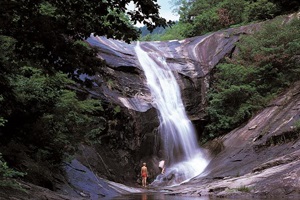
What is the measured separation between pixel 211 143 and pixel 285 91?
487 centimetres

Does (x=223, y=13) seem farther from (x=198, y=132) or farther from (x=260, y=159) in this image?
(x=260, y=159)

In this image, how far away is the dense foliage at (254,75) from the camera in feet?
67.7

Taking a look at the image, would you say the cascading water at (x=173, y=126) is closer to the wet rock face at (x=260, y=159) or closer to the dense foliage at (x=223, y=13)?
the wet rock face at (x=260, y=159)

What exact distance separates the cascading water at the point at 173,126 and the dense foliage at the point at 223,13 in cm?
314

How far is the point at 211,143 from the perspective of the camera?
21750mm

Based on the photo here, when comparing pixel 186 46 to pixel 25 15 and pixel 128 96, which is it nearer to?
pixel 128 96

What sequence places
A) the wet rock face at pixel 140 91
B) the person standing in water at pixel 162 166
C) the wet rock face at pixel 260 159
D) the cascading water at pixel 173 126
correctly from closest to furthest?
1. the wet rock face at pixel 260 159
2. the wet rock face at pixel 140 91
3. the cascading water at pixel 173 126
4. the person standing in water at pixel 162 166

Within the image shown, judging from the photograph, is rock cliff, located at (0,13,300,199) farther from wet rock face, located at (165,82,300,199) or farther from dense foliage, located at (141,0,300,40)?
dense foliage, located at (141,0,300,40)

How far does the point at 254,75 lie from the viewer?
22.0 m

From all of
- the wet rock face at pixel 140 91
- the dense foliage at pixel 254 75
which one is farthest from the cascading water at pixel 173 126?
the dense foliage at pixel 254 75

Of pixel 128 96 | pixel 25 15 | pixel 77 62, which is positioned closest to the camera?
pixel 25 15

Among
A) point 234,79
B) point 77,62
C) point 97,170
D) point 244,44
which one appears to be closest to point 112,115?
point 97,170

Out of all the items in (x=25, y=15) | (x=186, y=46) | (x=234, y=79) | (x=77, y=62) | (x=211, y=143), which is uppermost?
(x=186, y=46)

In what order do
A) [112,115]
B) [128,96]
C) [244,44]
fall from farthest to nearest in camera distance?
1. [244,44]
2. [128,96]
3. [112,115]
